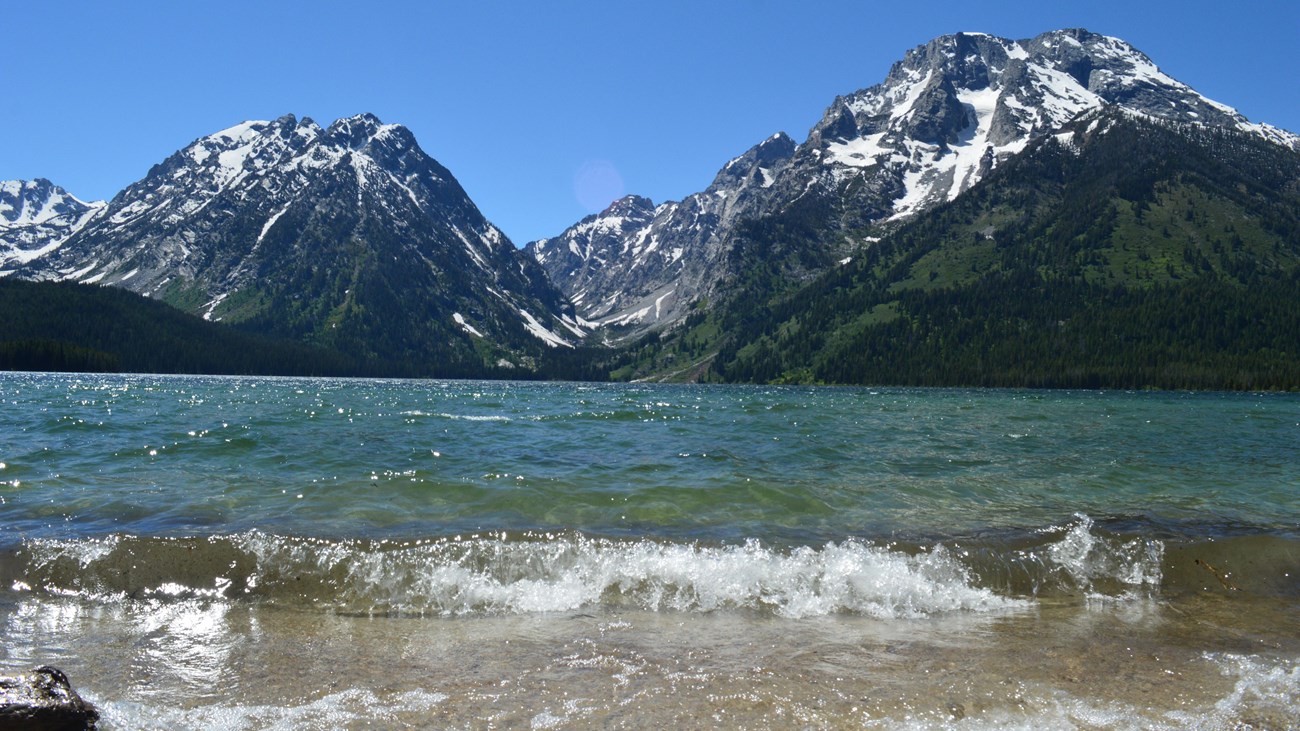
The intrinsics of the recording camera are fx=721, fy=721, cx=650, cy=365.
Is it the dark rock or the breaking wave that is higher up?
the dark rock

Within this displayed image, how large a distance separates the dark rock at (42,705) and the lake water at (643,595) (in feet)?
1.89

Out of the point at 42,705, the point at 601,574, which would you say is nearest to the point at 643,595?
the point at 601,574

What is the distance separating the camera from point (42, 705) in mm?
7262

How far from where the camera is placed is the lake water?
864 centimetres

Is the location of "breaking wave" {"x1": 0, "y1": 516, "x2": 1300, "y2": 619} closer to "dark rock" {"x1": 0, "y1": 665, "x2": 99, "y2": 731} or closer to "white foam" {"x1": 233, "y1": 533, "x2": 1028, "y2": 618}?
"white foam" {"x1": 233, "y1": 533, "x2": 1028, "y2": 618}

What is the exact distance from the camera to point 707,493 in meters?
22.6

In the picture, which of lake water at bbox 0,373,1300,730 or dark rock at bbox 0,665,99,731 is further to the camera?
lake water at bbox 0,373,1300,730

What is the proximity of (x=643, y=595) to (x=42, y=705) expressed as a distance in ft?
28.5

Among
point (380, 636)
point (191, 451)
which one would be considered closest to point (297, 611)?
point (380, 636)

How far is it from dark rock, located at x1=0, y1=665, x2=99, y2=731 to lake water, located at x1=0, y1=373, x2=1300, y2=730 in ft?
1.89

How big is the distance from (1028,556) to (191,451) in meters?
32.0

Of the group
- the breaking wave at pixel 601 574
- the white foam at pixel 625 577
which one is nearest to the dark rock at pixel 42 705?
the breaking wave at pixel 601 574

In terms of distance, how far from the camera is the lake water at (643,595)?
864cm

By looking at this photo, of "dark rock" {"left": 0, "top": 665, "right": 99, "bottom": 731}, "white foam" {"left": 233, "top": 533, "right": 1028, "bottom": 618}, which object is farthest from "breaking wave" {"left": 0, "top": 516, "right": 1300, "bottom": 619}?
"dark rock" {"left": 0, "top": 665, "right": 99, "bottom": 731}
